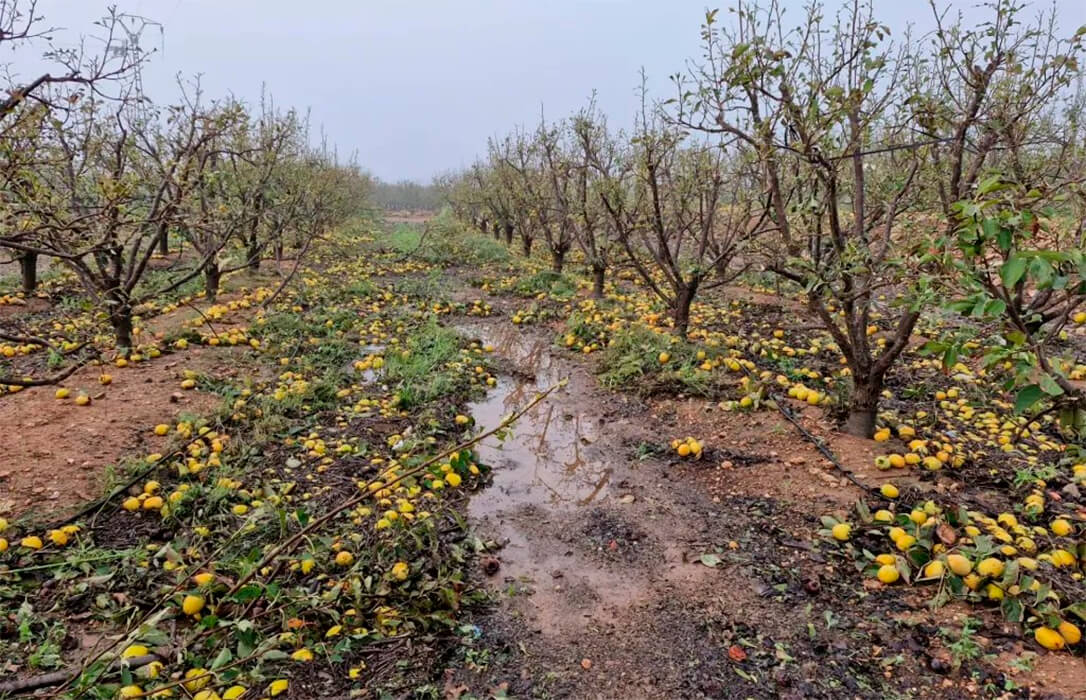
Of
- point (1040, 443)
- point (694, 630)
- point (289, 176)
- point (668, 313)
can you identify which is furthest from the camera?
point (289, 176)

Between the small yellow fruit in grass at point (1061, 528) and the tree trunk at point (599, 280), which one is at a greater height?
the tree trunk at point (599, 280)

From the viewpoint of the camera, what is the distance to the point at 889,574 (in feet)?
10.6

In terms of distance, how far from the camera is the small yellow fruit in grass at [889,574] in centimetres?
324

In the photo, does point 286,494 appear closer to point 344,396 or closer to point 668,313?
point 344,396

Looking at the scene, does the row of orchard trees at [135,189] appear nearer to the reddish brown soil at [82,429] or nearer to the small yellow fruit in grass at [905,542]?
the reddish brown soil at [82,429]

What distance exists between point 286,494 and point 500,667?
2099mm

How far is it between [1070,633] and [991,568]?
410 millimetres

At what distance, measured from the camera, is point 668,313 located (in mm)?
8836

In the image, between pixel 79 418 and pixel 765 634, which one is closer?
pixel 765 634

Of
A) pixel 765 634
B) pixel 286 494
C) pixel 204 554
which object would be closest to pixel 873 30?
pixel 765 634

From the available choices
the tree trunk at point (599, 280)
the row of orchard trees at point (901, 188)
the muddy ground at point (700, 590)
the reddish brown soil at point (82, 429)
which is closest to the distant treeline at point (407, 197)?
the tree trunk at point (599, 280)

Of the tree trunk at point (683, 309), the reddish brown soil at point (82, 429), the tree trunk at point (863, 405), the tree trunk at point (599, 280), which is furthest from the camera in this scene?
the tree trunk at point (599, 280)

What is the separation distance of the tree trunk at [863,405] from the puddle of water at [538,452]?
81.7 inches

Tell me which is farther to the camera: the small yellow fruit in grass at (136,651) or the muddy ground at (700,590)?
the muddy ground at (700,590)
